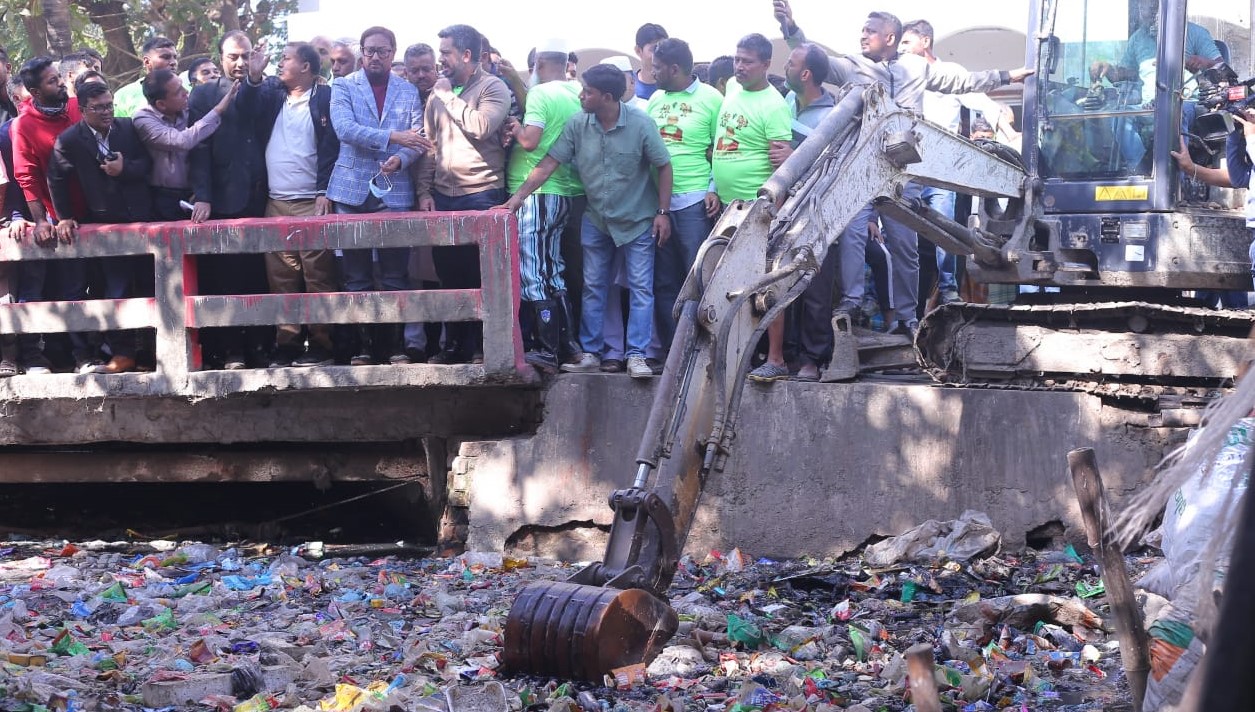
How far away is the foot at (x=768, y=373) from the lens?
7.90 metres

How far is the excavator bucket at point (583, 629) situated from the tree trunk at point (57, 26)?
9.52 metres

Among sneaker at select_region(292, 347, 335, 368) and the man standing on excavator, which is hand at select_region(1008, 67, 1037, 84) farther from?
sneaker at select_region(292, 347, 335, 368)

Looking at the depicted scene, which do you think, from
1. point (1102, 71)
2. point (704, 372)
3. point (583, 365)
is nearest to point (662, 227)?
point (583, 365)

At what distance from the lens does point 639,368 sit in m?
8.01

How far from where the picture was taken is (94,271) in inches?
335

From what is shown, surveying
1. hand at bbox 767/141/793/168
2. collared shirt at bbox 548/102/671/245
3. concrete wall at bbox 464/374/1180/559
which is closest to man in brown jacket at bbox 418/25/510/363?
collared shirt at bbox 548/102/671/245

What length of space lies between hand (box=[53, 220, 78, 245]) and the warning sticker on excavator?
5945 mm

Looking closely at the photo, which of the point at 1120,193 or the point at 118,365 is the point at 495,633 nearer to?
the point at 118,365

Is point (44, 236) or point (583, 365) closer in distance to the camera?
point (44, 236)

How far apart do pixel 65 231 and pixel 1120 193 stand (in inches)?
240

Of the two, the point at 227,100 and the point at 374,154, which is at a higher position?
the point at 227,100

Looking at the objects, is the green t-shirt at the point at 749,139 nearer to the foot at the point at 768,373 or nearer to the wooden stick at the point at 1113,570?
the foot at the point at 768,373

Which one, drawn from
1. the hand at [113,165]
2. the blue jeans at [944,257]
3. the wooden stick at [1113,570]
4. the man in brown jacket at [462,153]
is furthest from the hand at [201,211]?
the wooden stick at [1113,570]

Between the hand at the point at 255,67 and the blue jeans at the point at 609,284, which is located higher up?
the hand at the point at 255,67
